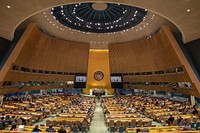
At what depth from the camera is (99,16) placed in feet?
102

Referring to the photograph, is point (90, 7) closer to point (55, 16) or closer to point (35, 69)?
point (55, 16)

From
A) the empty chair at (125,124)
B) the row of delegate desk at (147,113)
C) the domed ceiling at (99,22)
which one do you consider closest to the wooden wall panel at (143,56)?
the domed ceiling at (99,22)

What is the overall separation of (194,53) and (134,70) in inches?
614

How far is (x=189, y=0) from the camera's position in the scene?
1382cm

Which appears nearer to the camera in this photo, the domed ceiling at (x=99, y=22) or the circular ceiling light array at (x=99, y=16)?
the domed ceiling at (x=99, y=22)

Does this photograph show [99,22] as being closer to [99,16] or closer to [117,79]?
[99,16]

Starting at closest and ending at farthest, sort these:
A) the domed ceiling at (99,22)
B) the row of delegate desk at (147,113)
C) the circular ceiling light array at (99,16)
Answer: the row of delegate desk at (147,113) → the domed ceiling at (99,22) → the circular ceiling light array at (99,16)

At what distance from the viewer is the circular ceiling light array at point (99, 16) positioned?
1023 inches

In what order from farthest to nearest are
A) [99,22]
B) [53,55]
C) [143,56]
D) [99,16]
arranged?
1. [53,55]
2. [143,56]
3. [99,22]
4. [99,16]

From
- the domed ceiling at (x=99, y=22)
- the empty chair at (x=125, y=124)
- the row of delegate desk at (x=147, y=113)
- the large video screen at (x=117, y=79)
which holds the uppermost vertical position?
the domed ceiling at (x=99, y=22)

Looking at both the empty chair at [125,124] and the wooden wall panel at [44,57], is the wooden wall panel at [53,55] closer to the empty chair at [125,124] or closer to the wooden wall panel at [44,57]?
the wooden wall panel at [44,57]

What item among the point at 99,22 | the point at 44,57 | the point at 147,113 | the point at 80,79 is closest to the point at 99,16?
the point at 99,22

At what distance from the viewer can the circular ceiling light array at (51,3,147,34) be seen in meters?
26.0

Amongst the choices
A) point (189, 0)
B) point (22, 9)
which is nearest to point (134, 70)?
point (189, 0)
